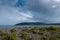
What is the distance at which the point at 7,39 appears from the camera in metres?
23.1

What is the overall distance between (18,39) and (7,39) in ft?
6.47

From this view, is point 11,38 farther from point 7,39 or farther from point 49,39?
point 49,39

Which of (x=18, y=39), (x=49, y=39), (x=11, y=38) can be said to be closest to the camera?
(x=49, y=39)

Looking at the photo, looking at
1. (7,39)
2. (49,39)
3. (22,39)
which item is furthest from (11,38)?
(49,39)

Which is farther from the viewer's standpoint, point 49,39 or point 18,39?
point 18,39

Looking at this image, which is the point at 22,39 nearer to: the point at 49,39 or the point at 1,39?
the point at 1,39

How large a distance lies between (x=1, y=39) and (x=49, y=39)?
22.7 feet

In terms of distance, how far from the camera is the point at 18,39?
2450cm

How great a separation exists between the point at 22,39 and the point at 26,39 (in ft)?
2.44

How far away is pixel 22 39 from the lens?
24.6 metres

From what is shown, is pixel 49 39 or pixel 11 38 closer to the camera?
pixel 49 39

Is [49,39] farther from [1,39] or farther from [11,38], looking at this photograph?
[1,39]

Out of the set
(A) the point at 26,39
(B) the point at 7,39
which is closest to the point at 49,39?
(A) the point at 26,39

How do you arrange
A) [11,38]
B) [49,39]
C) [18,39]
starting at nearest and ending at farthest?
[49,39]
[11,38]
[18,39]
